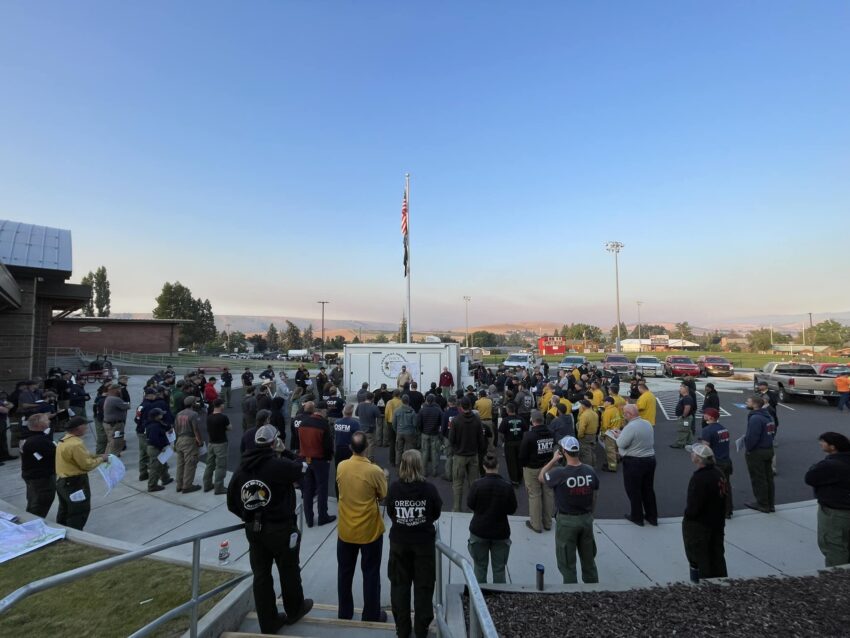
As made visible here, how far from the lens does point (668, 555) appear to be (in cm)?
554

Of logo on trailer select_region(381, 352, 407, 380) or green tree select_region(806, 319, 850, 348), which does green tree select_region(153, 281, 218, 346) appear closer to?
logo on trailer select_region(381, 352, 407, 380)

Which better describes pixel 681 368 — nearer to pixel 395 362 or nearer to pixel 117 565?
pixel 395 362

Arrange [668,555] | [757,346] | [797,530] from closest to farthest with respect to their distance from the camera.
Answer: [668,555] < [797,530] < [757,346]

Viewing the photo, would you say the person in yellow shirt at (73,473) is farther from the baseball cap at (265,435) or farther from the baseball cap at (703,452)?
the baseball cap at (703,452)

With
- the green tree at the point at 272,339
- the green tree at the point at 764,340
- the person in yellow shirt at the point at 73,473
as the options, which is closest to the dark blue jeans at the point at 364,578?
the person in yellow shirt at the point at 73,473

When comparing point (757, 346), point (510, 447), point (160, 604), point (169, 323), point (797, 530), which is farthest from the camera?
point (757, 346)

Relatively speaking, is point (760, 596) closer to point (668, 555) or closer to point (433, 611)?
point (668, 555)

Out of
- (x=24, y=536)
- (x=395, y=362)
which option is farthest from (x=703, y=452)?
(x=395, y=362)

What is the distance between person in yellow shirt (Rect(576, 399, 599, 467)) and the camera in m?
8.33

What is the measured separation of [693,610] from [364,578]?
3102 mm

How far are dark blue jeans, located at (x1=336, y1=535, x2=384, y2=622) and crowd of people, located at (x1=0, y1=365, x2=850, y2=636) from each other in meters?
0.01

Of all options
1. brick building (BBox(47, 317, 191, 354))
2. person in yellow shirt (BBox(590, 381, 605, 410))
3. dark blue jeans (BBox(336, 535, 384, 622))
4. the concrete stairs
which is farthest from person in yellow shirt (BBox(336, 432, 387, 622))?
brick building (BBox(47, 317, 191, 354))

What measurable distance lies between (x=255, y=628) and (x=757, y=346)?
415 feet

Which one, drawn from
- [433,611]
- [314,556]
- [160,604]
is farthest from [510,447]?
[160,604]
